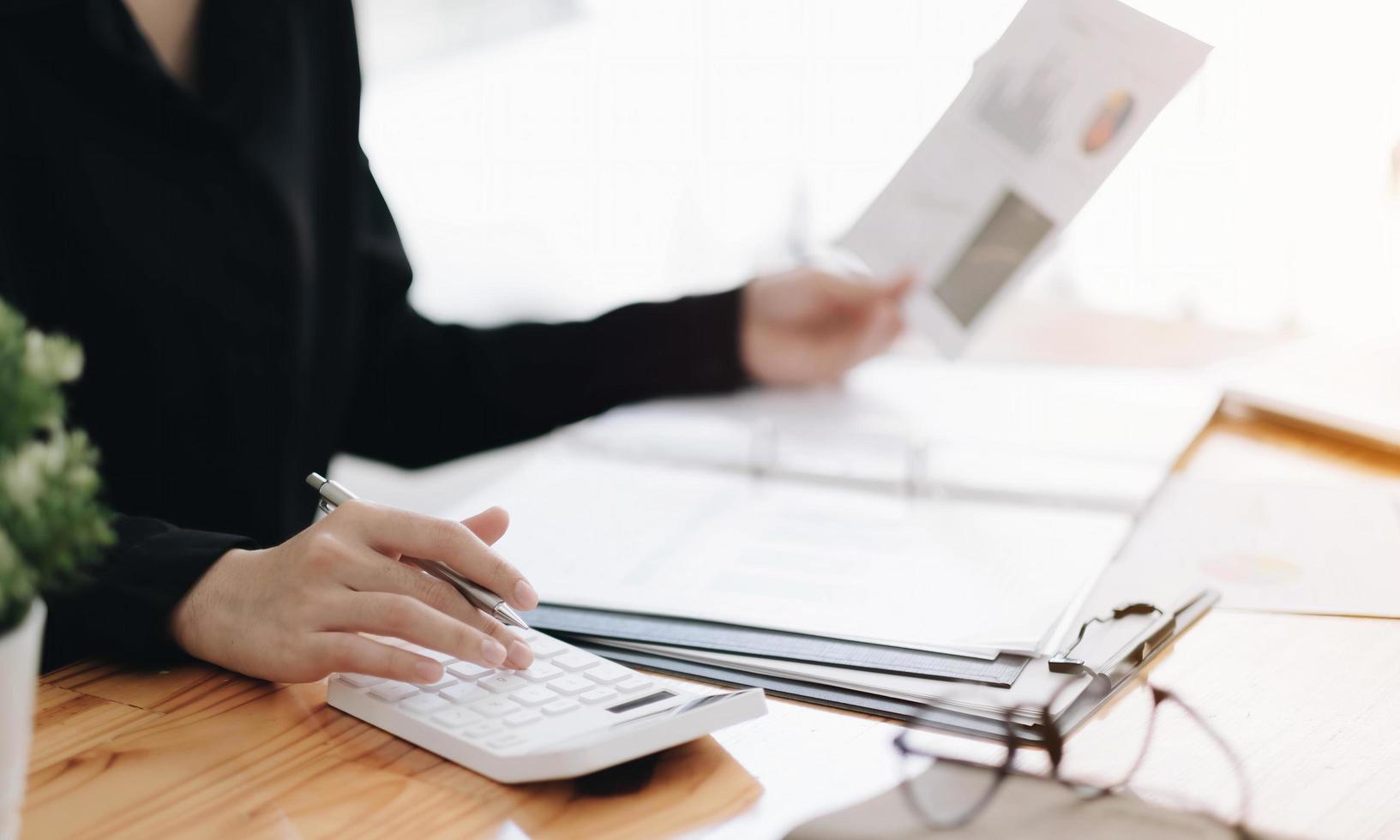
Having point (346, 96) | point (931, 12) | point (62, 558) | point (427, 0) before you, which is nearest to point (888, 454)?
point (346, 96)

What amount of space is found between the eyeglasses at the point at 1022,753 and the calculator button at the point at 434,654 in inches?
9.1

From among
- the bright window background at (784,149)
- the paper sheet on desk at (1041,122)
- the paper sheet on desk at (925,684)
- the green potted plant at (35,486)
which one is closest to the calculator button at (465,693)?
the paper sheet on desk at (925,684)

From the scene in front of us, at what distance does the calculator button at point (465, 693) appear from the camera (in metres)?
0.57

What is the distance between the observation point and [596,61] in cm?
224

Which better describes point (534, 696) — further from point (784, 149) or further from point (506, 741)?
point (784, 149)

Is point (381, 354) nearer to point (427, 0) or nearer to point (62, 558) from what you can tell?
point (62, 558)

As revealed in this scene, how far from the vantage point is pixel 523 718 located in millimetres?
550

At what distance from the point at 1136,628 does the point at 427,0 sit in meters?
1.67

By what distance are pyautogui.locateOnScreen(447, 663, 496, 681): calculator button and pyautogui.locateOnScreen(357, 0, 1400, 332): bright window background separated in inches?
44.5

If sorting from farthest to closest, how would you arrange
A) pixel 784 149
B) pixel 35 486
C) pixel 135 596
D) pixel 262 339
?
pixel 784 149 < pixel 262 339 < pixel 135 596 < pixel 35 486

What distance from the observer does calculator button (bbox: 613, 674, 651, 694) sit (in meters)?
0.58

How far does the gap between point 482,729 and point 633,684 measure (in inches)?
3.1

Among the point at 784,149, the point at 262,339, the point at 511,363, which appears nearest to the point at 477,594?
the point at 262,339

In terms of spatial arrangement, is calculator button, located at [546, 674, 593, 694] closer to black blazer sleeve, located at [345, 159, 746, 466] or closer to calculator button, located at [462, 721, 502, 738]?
calculator button, located at [462, 721, 502, 738]
